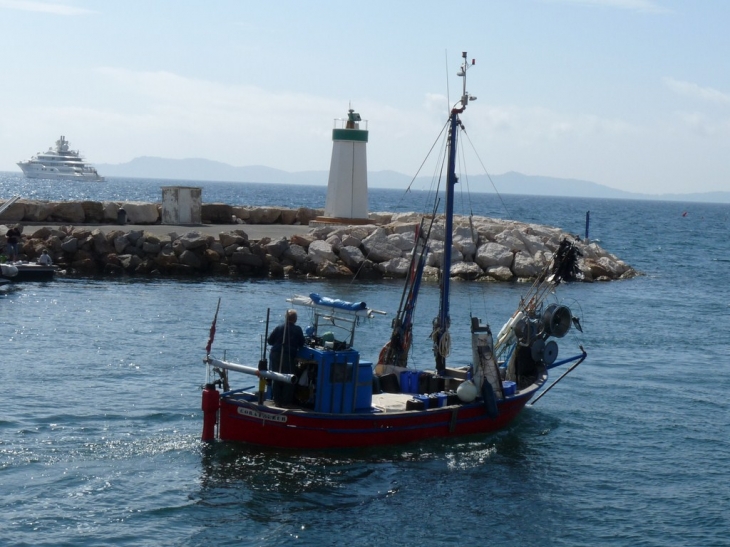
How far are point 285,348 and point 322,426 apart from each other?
1.44 meters

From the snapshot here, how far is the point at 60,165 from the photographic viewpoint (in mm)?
163250

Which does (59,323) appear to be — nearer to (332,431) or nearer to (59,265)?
(59,265)

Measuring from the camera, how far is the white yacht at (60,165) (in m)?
162

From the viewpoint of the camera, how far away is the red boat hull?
50.9ft

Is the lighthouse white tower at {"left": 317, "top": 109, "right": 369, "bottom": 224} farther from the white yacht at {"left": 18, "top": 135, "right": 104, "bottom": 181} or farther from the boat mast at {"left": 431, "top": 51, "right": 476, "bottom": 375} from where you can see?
the white yacht at {"left": 18, "top": 135, "right": 104, "bottom": 181}

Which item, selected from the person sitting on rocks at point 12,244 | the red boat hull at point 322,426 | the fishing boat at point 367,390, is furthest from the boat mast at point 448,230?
the person sitting on rocks at point 12,244

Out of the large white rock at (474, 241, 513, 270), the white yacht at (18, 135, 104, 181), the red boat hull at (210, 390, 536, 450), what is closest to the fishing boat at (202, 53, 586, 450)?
the red boat hull at (210, 390, 536, 450)

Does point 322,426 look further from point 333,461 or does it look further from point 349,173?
point 349,173

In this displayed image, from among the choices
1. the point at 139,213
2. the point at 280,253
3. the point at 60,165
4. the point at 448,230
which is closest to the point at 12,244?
the point at 139,213

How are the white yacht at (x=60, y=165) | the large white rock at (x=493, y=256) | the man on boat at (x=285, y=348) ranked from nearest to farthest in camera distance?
the man on boat at (x=285, y=348)
the large white rock at (x=493, y=256)
the white yacht at (x=60, y=165)

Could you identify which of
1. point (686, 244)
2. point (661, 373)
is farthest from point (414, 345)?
point (686, 244)

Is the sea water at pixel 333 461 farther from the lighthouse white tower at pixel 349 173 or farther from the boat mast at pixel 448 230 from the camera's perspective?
the lighthouse white tower at pixel 349 173

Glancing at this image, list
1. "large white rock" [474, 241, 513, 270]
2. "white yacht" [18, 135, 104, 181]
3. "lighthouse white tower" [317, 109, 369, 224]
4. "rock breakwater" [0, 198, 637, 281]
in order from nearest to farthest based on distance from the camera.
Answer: "rock breakwater" [0, 198, 637, 281] < "large white rock" [474, 241, 513, 270] < "lighthouse white tower" [317, 109, 369, 224] < "white yacht" [18, 135, 104, 181]

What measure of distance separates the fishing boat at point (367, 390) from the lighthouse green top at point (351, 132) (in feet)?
79.5
